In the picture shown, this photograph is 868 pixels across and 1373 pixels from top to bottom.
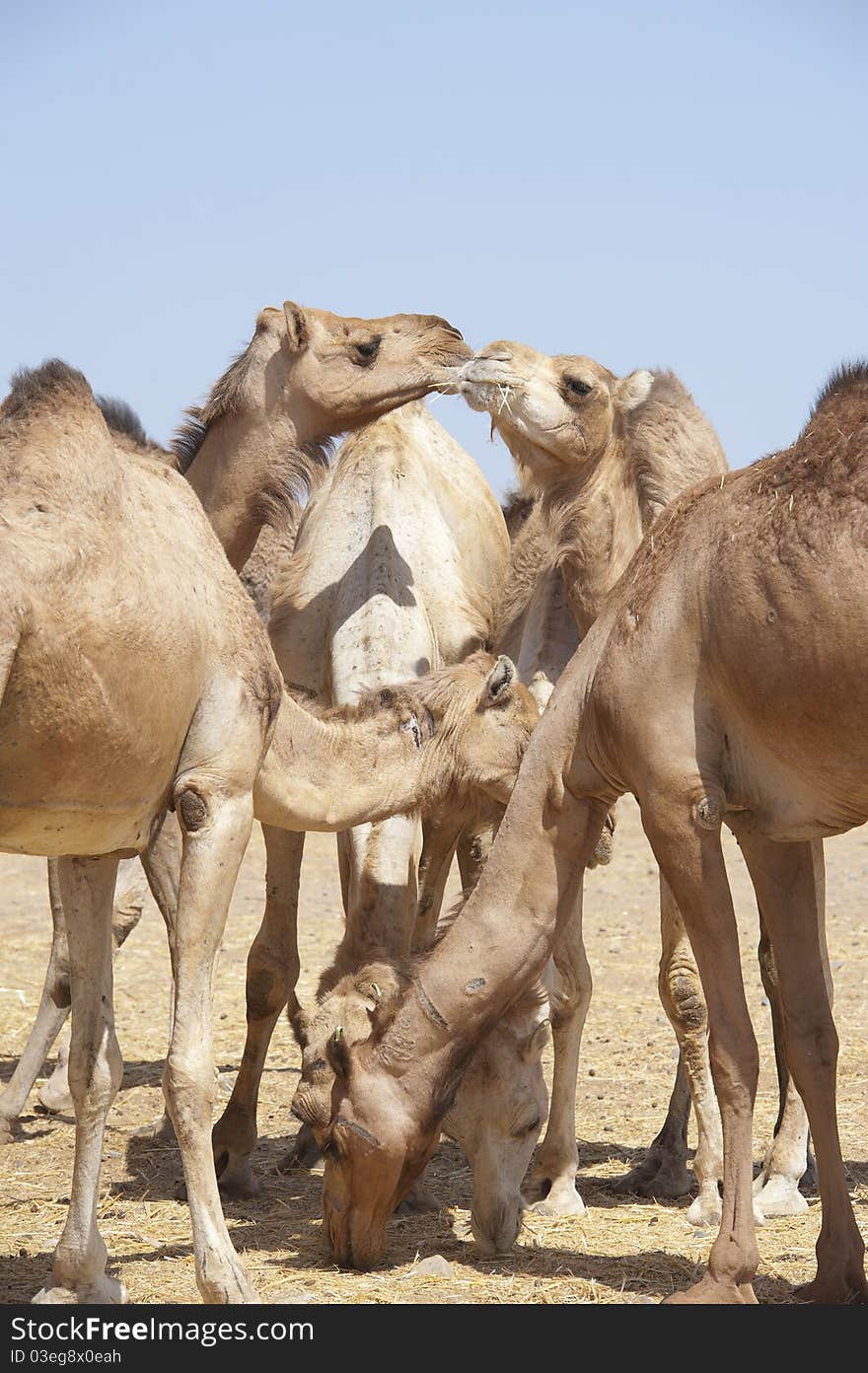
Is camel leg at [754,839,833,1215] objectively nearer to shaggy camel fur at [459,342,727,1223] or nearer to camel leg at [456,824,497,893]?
shaggy camel fur at [459,342,727,1223]

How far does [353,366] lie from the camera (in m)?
7.05

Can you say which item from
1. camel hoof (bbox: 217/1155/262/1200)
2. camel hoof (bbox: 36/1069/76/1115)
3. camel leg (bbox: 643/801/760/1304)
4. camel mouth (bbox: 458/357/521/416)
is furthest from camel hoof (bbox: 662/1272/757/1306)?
camel hoof (bbox: 36/1069/76/1115)

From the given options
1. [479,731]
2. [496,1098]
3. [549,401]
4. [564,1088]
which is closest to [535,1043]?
[496,1098]

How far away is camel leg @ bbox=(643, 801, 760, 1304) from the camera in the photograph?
4.82m

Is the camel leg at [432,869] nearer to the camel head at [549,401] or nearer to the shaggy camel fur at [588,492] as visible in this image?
the shaggy camel fur at [588,492]

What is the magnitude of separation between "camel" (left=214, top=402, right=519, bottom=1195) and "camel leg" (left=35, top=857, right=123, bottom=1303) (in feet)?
3.38

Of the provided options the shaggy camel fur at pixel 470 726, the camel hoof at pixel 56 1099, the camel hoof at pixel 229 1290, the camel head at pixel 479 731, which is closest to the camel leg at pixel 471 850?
the shaggy camel fur at pixel 470 726

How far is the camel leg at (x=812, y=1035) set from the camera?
507 cm

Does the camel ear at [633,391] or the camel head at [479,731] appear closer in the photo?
the camel head at [479,731]

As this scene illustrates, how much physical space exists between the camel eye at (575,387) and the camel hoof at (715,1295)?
3.68 meters

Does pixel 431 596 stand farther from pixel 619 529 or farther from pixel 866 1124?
pixel 866 1124

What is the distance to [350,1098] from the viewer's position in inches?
212

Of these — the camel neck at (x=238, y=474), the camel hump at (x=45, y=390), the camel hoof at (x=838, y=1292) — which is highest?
the camel neck at (x=238, y=474)

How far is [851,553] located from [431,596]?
3092 mm
